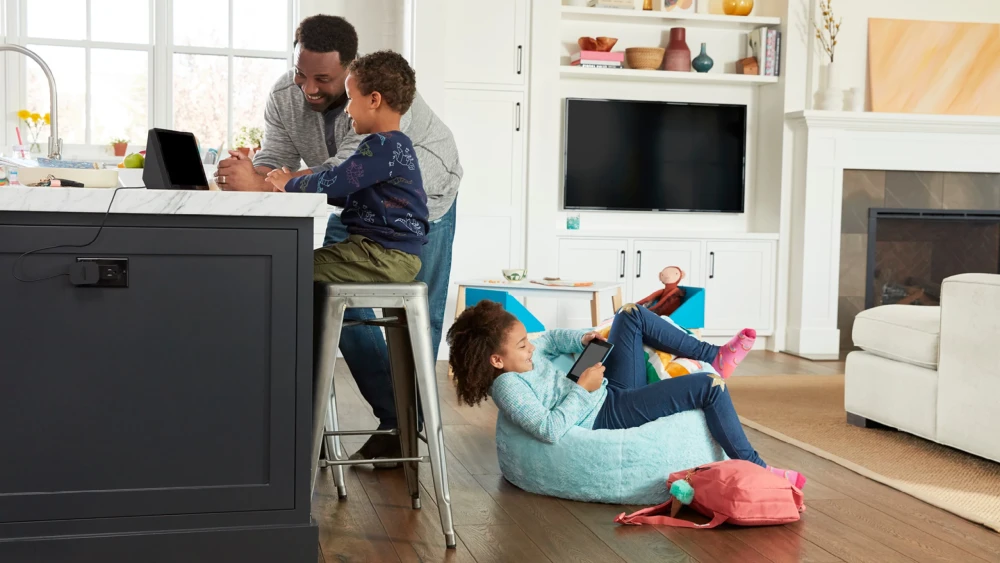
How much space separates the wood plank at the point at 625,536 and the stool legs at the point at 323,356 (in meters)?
0.74

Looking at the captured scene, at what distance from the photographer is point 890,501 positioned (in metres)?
2.88

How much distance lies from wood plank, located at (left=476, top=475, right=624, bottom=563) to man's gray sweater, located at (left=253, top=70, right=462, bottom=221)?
0.88 m

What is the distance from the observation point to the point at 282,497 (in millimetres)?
2096

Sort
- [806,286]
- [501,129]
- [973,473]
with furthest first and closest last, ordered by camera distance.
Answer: [806,286]
[501,129]
[973,473]

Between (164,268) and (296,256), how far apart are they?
0.26 m

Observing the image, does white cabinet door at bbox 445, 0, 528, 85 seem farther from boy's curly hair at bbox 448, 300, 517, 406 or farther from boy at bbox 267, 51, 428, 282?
boy at bbox 267, 51, 428, 282

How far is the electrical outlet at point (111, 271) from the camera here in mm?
1990

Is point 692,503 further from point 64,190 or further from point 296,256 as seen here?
point 64,190

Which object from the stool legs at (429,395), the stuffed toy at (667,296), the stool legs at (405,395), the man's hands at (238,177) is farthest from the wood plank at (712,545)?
the stuffed toy at (667,296)

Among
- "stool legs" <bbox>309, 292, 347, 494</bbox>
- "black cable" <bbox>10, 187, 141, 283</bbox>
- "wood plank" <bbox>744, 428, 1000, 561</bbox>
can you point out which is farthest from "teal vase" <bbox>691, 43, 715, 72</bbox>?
"black cable" <bbox>10, 187, 141, 283</bbox>

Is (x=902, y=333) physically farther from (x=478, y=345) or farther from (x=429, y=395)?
(x=429, y=395)

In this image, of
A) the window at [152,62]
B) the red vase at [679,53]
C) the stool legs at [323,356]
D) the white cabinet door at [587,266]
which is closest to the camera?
the stool legs at [323,356]

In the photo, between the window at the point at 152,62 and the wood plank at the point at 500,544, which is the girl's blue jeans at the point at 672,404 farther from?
the window at the point at 152,62

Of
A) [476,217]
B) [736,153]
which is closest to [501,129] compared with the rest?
[476,217]
